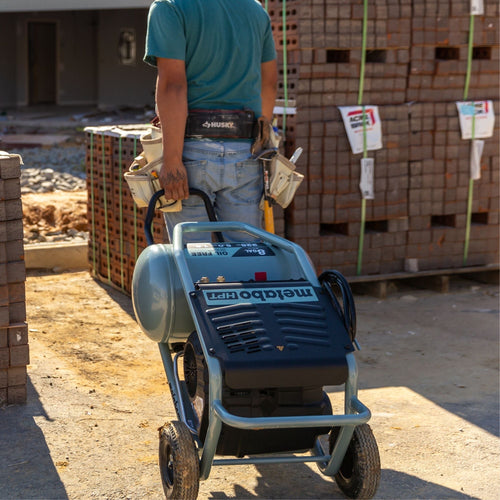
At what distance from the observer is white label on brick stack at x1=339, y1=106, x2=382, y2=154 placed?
303 inches

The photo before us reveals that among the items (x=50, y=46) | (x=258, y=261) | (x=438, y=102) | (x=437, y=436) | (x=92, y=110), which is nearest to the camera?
(x=258, y=261)

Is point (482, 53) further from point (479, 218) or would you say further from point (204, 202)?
point (204, 202)

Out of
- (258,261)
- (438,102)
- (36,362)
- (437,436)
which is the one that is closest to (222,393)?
(258,261)

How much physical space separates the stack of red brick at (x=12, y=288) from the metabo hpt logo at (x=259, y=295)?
165cm

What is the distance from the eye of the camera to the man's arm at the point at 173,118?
186 inches

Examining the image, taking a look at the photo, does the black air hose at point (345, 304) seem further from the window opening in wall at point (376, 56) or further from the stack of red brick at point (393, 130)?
the window opening in wall at point (376, 56)

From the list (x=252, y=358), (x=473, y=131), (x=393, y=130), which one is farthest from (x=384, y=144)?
(x=252, y=358)

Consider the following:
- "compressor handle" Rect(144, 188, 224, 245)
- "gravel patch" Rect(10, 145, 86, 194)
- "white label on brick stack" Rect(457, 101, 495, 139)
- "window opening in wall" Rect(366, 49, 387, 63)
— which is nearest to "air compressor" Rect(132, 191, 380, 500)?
"compressor handle" Rect(144, 188, 224, 245)

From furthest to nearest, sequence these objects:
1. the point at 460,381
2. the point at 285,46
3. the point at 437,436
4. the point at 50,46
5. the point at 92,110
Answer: the point at 50,46, the point at 92,110, the point at 285,46, the point at 460,381, the point at 437,436

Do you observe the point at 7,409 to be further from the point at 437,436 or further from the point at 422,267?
the point at 422,267

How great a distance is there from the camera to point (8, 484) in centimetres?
419

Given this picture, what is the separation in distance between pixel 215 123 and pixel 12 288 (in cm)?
149

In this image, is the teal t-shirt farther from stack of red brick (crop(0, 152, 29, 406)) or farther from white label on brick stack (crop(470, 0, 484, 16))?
white label on brick stack (crop(470, 0, 484, 16))

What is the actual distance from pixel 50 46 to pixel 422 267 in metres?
22.5
